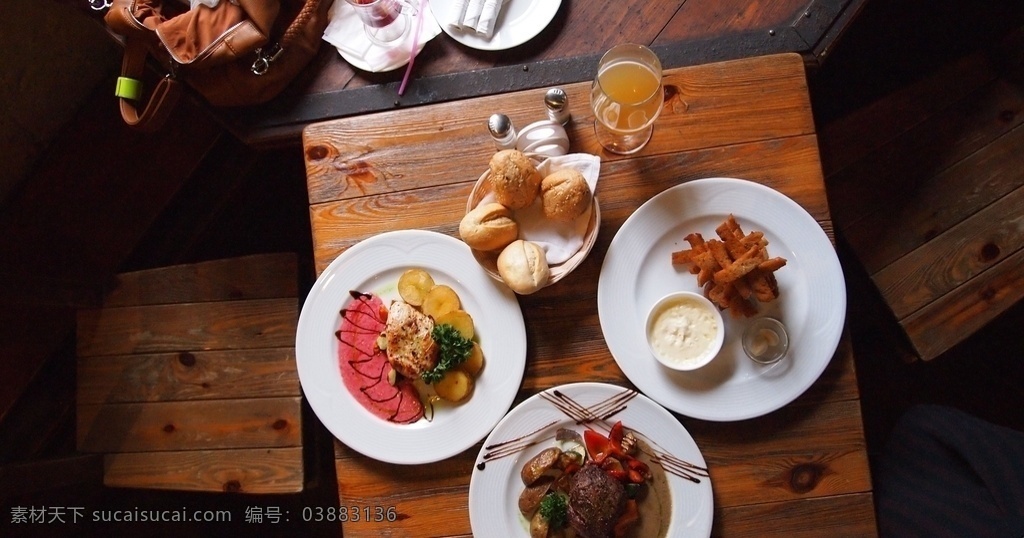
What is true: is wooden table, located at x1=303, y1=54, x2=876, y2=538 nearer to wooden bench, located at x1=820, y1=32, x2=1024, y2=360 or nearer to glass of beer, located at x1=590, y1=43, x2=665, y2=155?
glass of beer, located at x1=590, y1=43, x2=665, y2=155

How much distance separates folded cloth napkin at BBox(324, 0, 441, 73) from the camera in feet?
6.10

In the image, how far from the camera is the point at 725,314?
1648 mm

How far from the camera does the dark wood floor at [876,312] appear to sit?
2551 mm

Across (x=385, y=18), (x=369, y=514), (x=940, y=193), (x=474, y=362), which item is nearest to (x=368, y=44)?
(x=385, y=18)

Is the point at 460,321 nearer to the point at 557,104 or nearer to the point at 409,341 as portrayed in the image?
A: the point at 409,341

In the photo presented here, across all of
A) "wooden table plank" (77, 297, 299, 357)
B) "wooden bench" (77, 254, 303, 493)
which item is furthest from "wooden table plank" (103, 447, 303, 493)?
"wooden table plank" (77, 297, 299, 357)

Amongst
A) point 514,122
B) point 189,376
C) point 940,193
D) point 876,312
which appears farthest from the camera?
point 876,312

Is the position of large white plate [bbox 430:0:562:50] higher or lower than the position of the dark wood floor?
higher

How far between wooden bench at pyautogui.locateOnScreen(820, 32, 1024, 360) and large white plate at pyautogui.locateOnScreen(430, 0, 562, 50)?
38.1 inches

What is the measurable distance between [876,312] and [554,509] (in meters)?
1.65

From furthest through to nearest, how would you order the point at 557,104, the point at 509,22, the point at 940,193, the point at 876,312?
the point at 876,312 < the point at 940,193 < the point at 509,22 < the point at 557,104

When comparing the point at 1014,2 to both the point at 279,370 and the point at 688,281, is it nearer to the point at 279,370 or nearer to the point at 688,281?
the point at 688,281

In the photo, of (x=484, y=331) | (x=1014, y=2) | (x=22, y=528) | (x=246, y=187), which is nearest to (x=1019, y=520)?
(x=484, y=331)

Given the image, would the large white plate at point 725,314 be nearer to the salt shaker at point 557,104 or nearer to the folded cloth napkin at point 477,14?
the salt shaker at point 557,104
